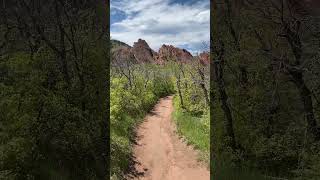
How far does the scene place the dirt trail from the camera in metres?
17.6

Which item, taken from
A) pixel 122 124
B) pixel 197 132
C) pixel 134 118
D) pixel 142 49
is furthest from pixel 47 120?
pixel 142 49

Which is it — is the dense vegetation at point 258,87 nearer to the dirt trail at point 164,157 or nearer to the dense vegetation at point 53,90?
the dirt trail at point 164,157

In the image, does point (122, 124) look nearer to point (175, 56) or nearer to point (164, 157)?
point (164, 157)

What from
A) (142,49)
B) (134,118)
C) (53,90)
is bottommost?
(134,118)

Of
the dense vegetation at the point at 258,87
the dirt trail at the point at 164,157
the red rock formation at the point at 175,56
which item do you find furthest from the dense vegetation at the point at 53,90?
the red rock formation at the point at 175,56

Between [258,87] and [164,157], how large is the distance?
5.42 meters

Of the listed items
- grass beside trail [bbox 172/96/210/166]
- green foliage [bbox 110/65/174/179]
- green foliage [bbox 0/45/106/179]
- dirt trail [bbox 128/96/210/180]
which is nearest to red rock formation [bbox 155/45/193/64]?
green foliage [bbox 110/65/174/179]

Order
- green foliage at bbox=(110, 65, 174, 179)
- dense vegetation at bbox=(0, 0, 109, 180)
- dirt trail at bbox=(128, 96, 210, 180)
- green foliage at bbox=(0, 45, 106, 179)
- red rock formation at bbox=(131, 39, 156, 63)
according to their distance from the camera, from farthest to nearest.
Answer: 1. red rock formation at bbox=(131, 39, 156, 63)
2. dirt trail at bbox=(128, 96, 210, 180)
3. green foliage at bbox=(110, 65, 174, 179)
4. dense vegetation at bbox=(0, 0, 109, 180)
5. green foliage at bbox=(0, 45, 106, 179)

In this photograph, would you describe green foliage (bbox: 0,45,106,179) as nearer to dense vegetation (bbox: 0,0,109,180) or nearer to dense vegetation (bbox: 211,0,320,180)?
dense vegetation (bbox: 0,0,109,180)

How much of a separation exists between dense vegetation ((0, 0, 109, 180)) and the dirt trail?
6.76 feet

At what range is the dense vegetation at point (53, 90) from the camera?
12195mm

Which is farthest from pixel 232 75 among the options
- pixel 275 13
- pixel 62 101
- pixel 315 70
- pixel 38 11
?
pixel 38 11

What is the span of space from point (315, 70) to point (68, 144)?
818 centimetres

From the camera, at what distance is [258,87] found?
16.5 meters
